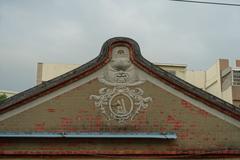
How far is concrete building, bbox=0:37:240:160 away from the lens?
13.5m

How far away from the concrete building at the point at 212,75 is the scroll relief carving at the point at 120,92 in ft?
65.7

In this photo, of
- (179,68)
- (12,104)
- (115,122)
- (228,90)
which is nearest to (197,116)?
(115,122)

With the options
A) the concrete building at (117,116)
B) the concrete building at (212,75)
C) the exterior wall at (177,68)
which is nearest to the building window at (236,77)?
the concrete building at (212,75)

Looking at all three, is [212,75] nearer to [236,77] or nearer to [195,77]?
[195,77]

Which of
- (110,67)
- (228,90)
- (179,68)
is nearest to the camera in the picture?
(110,67)

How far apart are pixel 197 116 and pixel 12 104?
5.32 metres

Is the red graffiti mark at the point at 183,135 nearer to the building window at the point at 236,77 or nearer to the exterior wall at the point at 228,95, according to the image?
the exterior wall at the point at 228,95

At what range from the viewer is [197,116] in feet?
46.3

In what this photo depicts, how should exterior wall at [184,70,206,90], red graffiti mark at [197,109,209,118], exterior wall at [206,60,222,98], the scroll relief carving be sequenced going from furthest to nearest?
exterior wall at [184,70,206,90] → exterior wall at [206,60,222,98] → red graffiti mark at [197,109,209,118] → the scroll relief carving

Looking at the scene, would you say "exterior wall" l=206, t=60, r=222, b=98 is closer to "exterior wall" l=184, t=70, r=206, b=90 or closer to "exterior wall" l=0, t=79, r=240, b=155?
"exterior wall" l=184, t=70, r=206, b=90

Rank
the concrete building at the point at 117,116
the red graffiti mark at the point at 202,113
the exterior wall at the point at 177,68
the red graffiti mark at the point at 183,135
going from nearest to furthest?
the concrete building at the point at 117,116, the red graffiti mark at the point at 183,135, the red graffiti mark at the point at 202,113, the exterior wall at the point at 177,68

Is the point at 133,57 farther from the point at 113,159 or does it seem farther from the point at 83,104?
the point at 113,159

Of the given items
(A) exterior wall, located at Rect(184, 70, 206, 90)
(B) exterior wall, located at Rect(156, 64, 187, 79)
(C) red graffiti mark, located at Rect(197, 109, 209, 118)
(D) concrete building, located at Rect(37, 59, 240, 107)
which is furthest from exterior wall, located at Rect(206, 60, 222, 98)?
(C) red graffiti mark, located at Rect(197, 109, 209, 118)

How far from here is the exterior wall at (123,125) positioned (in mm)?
13523
